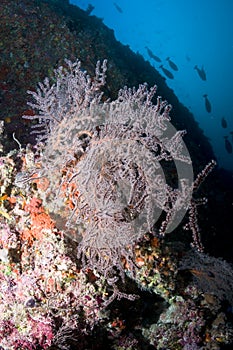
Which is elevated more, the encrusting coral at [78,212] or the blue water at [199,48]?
the blue water at [199,48]

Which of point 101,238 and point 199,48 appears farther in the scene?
point 199,48

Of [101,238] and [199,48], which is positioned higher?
[199,48]

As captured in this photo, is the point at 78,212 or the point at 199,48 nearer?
the point at 78,212

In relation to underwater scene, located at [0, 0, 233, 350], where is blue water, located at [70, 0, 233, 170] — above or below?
above

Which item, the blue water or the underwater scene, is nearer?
the underwater scene

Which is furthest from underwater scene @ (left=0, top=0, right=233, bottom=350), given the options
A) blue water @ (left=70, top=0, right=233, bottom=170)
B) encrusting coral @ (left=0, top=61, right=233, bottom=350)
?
blue water @ (left=70, top=0, right=233, bottom=170)

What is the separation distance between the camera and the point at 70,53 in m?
7.34

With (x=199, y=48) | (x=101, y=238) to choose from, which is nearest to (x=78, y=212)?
(x=101, y=238)

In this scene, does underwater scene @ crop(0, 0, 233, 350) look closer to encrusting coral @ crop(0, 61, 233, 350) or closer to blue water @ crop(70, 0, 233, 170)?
encrusting coral @ crop(0, 61, 233, 350)

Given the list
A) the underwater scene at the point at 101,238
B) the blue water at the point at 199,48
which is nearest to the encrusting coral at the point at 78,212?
the underwater scene at the point at 101,238

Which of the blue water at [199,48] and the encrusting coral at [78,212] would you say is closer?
the encrusting coral at [78,212]

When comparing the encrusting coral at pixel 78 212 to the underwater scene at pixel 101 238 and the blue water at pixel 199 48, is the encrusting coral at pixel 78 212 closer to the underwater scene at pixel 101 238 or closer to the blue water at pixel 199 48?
the underwater scene at pixel 101 238

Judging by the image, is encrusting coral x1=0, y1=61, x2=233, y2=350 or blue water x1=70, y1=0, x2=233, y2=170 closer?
encrusting coral x1=0, y1=61, x2=233, y2=350

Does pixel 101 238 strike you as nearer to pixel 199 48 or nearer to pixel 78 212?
pixel 78 212
